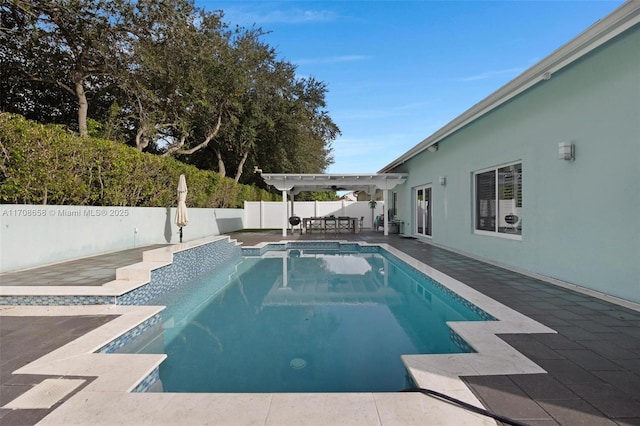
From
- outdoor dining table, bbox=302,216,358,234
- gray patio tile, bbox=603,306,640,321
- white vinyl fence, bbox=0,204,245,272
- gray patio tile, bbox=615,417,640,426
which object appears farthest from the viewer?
outdoor dining table, bbox=302,216,358,234

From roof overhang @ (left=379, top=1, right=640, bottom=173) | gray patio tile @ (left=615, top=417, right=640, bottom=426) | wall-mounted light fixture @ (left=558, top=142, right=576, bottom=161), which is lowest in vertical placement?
gray patio tile @ (left=615, top=417, right=640, bottom=426)

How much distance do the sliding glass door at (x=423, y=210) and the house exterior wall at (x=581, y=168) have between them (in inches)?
184

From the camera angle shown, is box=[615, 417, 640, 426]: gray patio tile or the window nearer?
box=[615, 417, 640, 426]: gray patio tile

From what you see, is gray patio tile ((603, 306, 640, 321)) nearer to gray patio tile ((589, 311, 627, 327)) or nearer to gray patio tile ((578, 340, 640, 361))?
gray patio tile ((589, 311, 627, 327))

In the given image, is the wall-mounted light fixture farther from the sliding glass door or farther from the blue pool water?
the sliding glass door

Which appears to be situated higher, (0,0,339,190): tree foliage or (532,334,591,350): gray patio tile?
(0,0,339,190): tree foliage

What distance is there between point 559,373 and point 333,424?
1981 mm

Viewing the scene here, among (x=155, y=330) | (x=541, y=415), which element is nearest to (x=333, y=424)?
(x=541, y=415)

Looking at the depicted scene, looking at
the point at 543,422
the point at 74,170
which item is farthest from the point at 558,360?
the point at 74,170

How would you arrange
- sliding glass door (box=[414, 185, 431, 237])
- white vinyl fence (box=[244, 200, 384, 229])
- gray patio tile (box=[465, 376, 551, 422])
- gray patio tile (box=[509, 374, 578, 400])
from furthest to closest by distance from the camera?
1. white vinyl fence (box=[244, 200, 384, 229])
2. sliding glass door (box=[414, 185, 431, 237])
3. gray patio tile (box=[509, 374, 578, 400])
4. gray patio tile (box=[465, 376, 551, 422])

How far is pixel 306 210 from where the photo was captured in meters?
22.6

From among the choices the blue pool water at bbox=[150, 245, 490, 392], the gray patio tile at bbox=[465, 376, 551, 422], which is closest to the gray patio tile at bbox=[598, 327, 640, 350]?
the blue pool water at bbox=[150, 245, 490, 392]

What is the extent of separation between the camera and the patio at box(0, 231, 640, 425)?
7.26 feet

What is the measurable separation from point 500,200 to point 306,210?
51.7ft
